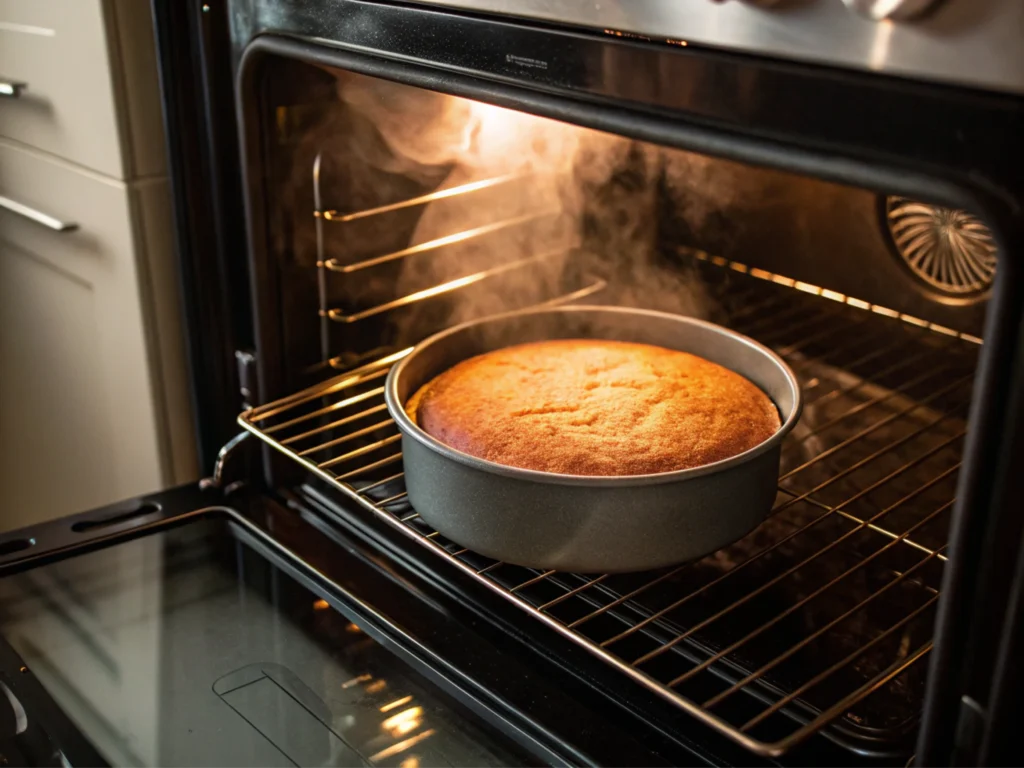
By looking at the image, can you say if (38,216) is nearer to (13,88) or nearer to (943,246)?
(13,88)

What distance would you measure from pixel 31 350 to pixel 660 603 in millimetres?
995

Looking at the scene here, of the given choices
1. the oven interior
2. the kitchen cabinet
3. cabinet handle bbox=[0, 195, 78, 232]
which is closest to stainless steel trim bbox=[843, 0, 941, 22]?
the oven interior

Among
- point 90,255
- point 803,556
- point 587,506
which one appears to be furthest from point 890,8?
point 90,255

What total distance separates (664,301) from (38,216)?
0.77m

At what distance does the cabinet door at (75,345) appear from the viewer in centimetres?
123

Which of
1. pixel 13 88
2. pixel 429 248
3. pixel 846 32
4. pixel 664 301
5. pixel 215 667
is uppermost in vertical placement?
pixel 846 32

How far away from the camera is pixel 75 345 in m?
1.39

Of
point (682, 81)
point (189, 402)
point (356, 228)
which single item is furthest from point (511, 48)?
point (189, 402)

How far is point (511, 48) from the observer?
28.7 inches

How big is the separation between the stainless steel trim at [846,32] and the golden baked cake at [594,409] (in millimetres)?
326

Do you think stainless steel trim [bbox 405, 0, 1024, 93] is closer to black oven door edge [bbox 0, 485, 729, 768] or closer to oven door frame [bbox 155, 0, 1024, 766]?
oven door frame [bbox 155, 0, 1024, 766]

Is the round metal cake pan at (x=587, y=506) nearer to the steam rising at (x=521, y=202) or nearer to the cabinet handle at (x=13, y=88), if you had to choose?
the steam rising at (x=521, y=202)

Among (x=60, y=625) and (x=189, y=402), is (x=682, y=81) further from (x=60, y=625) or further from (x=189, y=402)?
(x=189, y=402)

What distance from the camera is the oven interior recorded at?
910 mm
